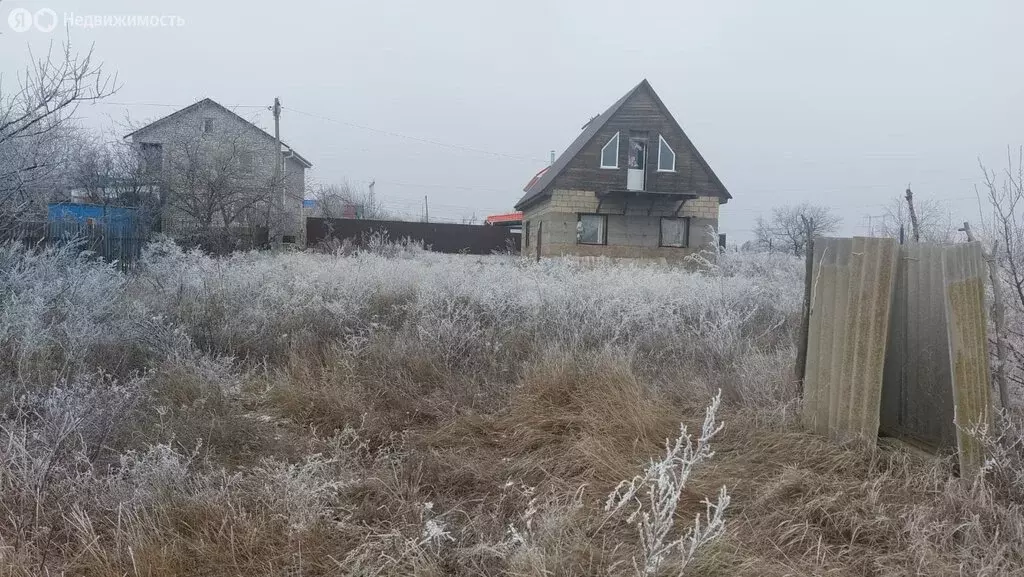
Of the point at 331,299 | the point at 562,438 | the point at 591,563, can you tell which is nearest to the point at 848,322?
the point at 562,438

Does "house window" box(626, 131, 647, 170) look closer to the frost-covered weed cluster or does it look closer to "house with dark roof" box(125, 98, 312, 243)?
"house with dark roof" box(125, 98, 312, 243)

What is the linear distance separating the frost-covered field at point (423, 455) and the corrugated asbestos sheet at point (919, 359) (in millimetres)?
307

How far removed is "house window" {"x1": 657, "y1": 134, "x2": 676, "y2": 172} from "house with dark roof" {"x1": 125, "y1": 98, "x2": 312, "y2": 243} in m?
13.0

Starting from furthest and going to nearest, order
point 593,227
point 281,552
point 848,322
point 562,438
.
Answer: point 593,227, point 562,438, point 848,322, point 281,552

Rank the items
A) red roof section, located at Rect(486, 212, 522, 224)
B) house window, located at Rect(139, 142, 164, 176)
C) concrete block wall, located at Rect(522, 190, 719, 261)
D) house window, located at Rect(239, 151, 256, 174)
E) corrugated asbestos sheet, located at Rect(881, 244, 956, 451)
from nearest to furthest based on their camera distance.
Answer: corrugated asbestos sheet, located at Rect(881, 244, 956, 451) → house window, located at Rect(139, 142, 164, 176) → house window, located at Rect(239, 151, 256, 174) → concrete block wall, located at Rect(522, 190, 719, 261) → red roof section, located at Rect(486, 212, 522, 224)

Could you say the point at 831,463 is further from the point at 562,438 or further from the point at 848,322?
the point at 562,438

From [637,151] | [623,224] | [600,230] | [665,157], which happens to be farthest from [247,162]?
Answer: [665,157]

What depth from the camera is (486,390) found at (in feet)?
13.0

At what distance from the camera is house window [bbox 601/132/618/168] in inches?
806

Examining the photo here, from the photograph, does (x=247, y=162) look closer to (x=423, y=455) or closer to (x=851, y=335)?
(x=423, y=455)

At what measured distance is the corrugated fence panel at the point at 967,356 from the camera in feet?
7.88

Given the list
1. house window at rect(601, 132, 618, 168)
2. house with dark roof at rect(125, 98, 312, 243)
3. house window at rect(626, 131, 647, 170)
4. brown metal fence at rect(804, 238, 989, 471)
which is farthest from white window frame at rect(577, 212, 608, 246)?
brown metal fence at rect(804, 238, 989, 471)

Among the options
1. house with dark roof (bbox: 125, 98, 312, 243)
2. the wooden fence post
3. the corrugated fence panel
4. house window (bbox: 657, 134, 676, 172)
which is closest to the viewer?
the corrugated fence panel

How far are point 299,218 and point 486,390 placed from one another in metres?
20.3
